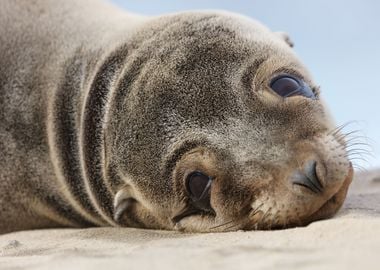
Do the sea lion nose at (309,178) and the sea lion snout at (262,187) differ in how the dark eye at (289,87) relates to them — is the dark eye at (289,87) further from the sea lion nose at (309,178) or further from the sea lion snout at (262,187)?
the sea lion nose at (309,178)

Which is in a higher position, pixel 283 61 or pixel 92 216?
pixel 283 61

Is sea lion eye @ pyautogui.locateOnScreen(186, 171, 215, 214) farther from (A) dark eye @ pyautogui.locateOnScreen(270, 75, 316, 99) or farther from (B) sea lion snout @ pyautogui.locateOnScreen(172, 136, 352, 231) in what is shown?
(A) dark eye @ pyautogui.locateOnScreen(270, 75, 316, 99)

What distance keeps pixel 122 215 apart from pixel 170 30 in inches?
43.1

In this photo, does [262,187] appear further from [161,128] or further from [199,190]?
[161,128]

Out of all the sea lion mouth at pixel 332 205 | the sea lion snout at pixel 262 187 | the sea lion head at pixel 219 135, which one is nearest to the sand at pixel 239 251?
the sea lion mouth at pixel 332 205

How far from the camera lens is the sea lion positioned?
10.8 feet

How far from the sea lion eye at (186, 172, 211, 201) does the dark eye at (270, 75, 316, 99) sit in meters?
0.58

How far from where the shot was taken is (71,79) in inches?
175

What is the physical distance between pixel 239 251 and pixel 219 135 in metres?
1.22

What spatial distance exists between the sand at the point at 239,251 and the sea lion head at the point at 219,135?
277mm

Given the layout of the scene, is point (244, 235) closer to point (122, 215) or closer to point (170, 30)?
point (122, 215)

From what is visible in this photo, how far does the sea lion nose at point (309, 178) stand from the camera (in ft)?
10.2

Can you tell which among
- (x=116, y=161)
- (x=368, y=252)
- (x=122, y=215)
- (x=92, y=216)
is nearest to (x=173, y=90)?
(x=116, y=161)

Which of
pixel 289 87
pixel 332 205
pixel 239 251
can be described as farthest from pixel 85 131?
pixel 239 251
